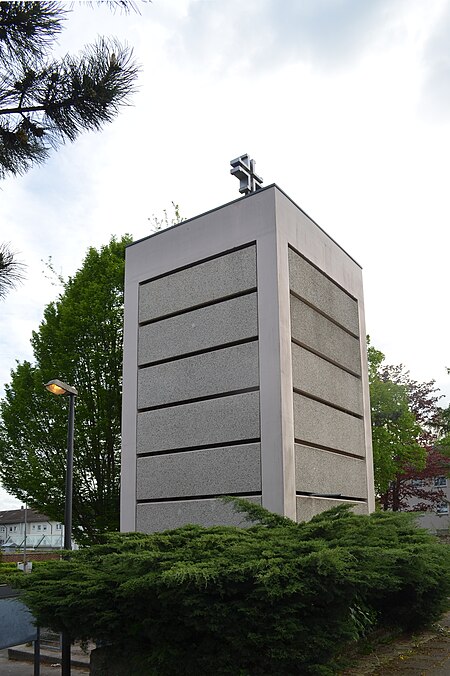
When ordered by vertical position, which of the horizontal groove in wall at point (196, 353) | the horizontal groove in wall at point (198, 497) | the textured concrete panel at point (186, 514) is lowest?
the textured concrete panel at point (186, 514)

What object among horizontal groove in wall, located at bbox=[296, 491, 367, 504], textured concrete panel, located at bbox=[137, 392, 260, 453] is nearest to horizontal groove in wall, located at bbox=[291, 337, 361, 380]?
textured concrete panel, located at bbox=[137, 392, 260, 453]

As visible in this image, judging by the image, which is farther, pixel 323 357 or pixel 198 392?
pixel 323 357

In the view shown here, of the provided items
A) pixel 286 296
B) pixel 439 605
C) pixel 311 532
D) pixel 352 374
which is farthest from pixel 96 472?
pixel 311 532

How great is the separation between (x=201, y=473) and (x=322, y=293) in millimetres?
3870

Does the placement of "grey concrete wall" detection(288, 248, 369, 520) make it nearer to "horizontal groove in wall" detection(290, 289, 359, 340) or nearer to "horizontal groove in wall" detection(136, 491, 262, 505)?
"horizontal groove in wall" detection(290, 289, 359, 340)

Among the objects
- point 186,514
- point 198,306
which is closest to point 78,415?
point 198,306

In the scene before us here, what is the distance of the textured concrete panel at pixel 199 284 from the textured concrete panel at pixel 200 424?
1773mm

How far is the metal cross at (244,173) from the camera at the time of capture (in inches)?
480

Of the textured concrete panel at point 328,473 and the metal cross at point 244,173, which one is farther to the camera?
the metal cross at point 244,173

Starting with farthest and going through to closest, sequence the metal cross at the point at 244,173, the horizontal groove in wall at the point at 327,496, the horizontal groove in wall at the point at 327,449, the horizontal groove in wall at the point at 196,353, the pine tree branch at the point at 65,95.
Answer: the metal cross at the point at 244,173 → the horizontal groove in wall at the point at 196,353 → the horizontal groove in wall at the point at 327,449 → the horizontal groove in wall at the point at 327,496 → the pine tree branch at the point at 65,95

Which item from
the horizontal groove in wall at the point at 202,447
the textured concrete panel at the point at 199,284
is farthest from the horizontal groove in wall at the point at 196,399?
the textured concrete panel at the point at 199,284

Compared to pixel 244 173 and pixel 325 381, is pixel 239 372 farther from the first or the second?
pixel 244 173

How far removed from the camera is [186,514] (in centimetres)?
1030

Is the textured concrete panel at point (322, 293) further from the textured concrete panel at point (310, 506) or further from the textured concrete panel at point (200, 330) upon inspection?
the textured concrete panel at point (310, 506)
